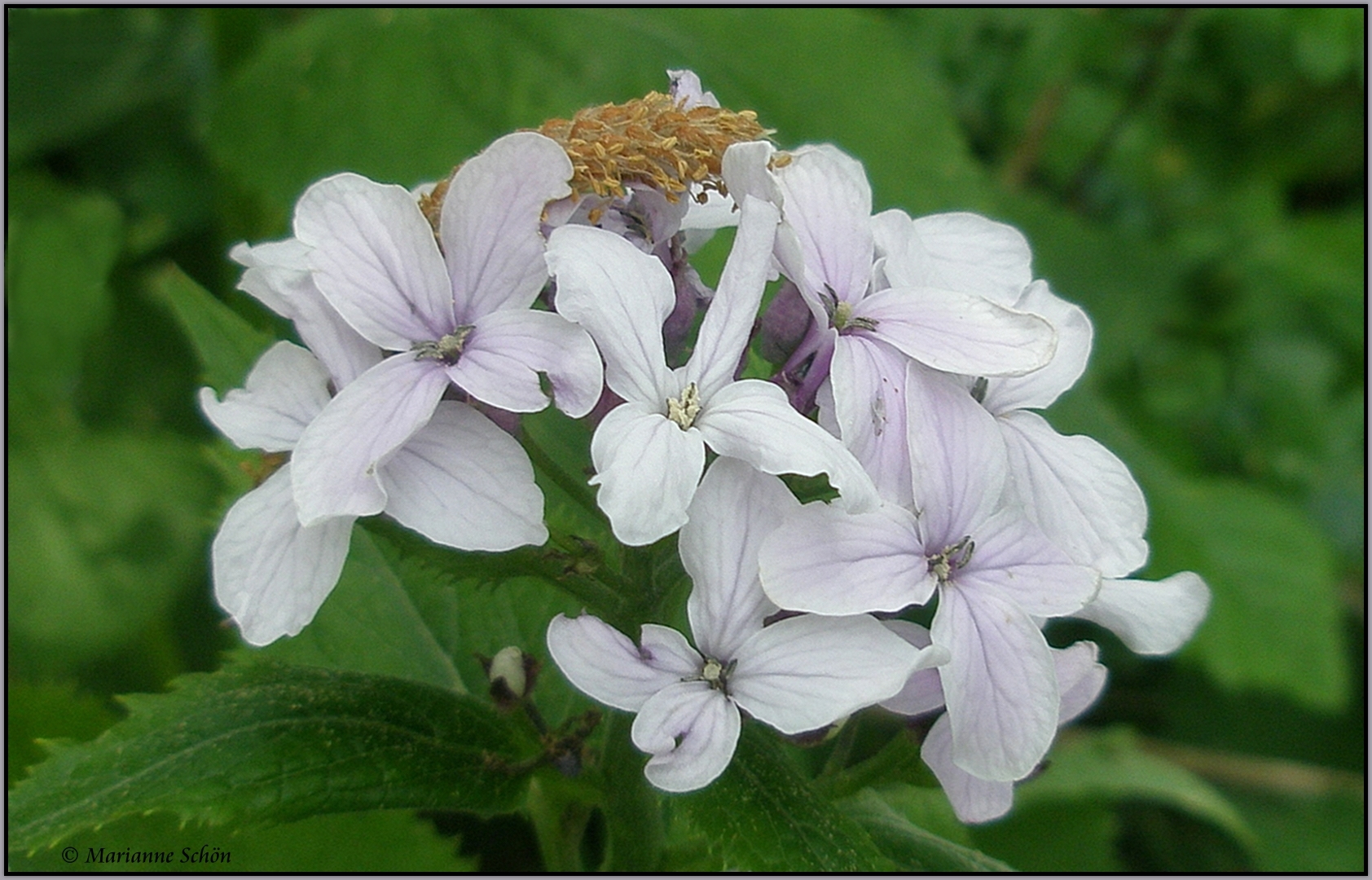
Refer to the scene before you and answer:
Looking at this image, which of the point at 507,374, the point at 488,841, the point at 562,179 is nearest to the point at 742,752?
the point at 507,374

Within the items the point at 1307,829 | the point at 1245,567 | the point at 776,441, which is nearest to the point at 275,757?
the point at 776,441

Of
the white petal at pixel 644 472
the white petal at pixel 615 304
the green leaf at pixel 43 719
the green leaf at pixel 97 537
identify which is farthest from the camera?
the green leaf at pixel 97 537

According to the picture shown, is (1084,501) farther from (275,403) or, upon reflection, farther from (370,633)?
(370,633)

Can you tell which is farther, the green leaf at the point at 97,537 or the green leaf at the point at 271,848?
the green leaf at the point at 97,537

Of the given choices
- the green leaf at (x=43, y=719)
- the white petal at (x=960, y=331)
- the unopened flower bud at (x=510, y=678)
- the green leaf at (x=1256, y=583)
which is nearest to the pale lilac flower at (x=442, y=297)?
the white petal at (x=960, y=331)

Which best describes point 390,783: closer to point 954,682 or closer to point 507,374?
point 507,374

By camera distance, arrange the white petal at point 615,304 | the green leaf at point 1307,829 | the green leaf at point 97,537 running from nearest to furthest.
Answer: the white petal at point 615,304
the green leaf at point 97,537
the green leaf at point 1307,829

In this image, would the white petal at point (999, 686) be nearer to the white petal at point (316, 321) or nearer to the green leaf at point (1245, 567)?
the white petal at point (316, 321)
